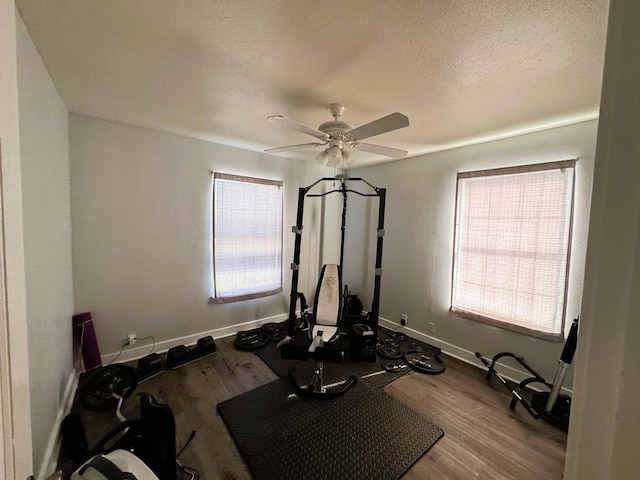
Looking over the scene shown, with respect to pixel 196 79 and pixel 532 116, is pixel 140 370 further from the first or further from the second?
pixel 532 116

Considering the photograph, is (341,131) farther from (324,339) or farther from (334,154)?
(324,339)

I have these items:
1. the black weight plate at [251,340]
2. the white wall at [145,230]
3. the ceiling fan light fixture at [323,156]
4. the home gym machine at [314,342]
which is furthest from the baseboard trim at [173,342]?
the ceiling fan light fixture at [323,156]

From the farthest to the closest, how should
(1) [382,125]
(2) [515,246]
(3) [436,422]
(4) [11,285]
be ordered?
1. (2) [515,246]
2. (3) [436,422]
3. (1) [382,125]
4. (4) [11,285]

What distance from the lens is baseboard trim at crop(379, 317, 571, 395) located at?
8.63ft

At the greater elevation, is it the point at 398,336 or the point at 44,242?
the point at 44,242

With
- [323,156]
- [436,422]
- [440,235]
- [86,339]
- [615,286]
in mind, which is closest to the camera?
[615,286]

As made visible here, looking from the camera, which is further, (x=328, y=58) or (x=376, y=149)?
(x=376, y=149)

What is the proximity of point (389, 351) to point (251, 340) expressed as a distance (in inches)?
66.6

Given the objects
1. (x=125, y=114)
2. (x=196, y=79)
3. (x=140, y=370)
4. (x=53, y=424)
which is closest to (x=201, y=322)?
(x=140, y=370)

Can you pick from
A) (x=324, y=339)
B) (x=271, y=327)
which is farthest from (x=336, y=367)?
(x=271, y=327)

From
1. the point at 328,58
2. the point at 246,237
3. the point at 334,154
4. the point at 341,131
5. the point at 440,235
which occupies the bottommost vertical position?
the point at 246,237

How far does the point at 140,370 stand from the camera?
8.25 ft

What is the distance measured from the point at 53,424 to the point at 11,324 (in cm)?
166

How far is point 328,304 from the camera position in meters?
2.94
